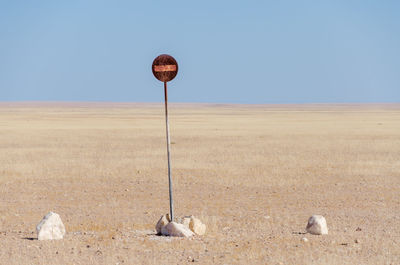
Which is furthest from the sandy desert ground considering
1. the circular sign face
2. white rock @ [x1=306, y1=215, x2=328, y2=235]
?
the circular sign face

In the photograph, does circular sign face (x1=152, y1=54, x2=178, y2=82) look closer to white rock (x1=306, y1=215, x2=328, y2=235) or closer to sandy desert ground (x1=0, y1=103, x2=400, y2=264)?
sandy desert ground (x1=0, y1=103, x2=400, y2=264)

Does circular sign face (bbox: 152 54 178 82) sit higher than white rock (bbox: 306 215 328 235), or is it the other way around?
circular sign face (bbox: 152 54 178 82)

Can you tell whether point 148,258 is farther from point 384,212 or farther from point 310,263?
point 384,212

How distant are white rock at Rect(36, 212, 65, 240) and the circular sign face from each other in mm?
3160

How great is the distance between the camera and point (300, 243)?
37.6ft

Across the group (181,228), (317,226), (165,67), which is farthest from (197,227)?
(165,67)

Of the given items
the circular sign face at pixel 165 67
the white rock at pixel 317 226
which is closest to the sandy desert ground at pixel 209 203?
the white rock at pixel 317 226

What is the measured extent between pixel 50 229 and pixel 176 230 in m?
2.14

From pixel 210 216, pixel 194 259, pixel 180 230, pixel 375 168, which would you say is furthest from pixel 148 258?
pixel 375 168

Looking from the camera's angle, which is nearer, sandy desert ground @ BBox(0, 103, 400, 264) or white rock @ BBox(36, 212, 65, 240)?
sandy desert ground @ BBox(0, 103, 400, 264)

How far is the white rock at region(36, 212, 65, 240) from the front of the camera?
38.1 feet

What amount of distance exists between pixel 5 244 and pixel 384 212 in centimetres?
827

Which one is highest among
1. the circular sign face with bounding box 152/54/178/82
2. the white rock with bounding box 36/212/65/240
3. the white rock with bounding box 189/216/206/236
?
the circular sign face with bounding box 152/54/178/82

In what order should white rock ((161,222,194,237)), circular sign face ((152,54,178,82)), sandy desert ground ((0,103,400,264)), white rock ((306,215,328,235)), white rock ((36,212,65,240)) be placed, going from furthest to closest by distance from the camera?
circular sign face ((152,54,178,82))
white rock ((306,215,328,235))
white rock ((161,222,194,237))
white rock ((36,212,65,240))
sandy desert ground ((0,103,400,264))
